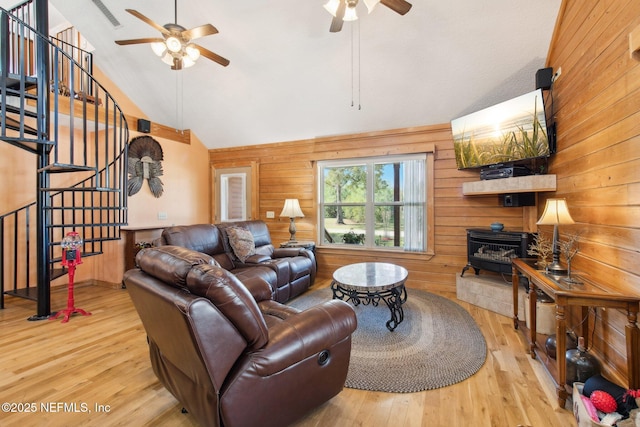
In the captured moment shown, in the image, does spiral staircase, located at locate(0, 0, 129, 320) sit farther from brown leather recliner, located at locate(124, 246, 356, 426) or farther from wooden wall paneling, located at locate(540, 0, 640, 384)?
wooden wall paneling, located at locate(540, 0, 640, 384)

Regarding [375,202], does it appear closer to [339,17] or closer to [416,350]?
[416,350]

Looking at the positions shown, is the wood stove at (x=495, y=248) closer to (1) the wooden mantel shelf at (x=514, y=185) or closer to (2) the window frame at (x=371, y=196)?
(1) the wooden mantel shelf at (x=514, y=185)

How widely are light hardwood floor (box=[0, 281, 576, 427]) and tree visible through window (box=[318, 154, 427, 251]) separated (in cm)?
195

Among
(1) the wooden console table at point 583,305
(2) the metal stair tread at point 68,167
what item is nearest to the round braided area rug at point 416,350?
(1) the wooden console table at point 583,305

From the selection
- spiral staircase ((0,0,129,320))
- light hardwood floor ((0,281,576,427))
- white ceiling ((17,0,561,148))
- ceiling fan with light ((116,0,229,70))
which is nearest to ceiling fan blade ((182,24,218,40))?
ceiling fan with light ((116,0,229,70))

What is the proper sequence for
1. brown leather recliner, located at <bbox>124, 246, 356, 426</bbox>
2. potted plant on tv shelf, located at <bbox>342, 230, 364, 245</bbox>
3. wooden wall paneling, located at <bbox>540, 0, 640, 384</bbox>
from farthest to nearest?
potted plant on tv shelf, located at <bbox>342, 230, 364, 245</bbox>
wooden wall paneling, located at <bbox>540, 0, 640, 384</bbox>
brown leather recliner, located at <bbox>124, 246, 356, 426</bbox>

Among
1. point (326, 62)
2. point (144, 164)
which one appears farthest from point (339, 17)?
point (144, 164)

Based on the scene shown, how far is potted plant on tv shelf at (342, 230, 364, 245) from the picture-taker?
478 centimetres

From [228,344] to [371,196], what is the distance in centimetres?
370

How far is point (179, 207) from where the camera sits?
5.37m

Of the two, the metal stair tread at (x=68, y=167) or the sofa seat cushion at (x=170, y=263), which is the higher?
the metal stair tread at (x=68, y=167)

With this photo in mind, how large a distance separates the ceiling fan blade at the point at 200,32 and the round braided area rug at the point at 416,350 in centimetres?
321

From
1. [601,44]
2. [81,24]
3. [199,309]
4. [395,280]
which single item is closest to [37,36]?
[81,24]

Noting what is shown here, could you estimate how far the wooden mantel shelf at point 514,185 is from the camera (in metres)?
2.97
